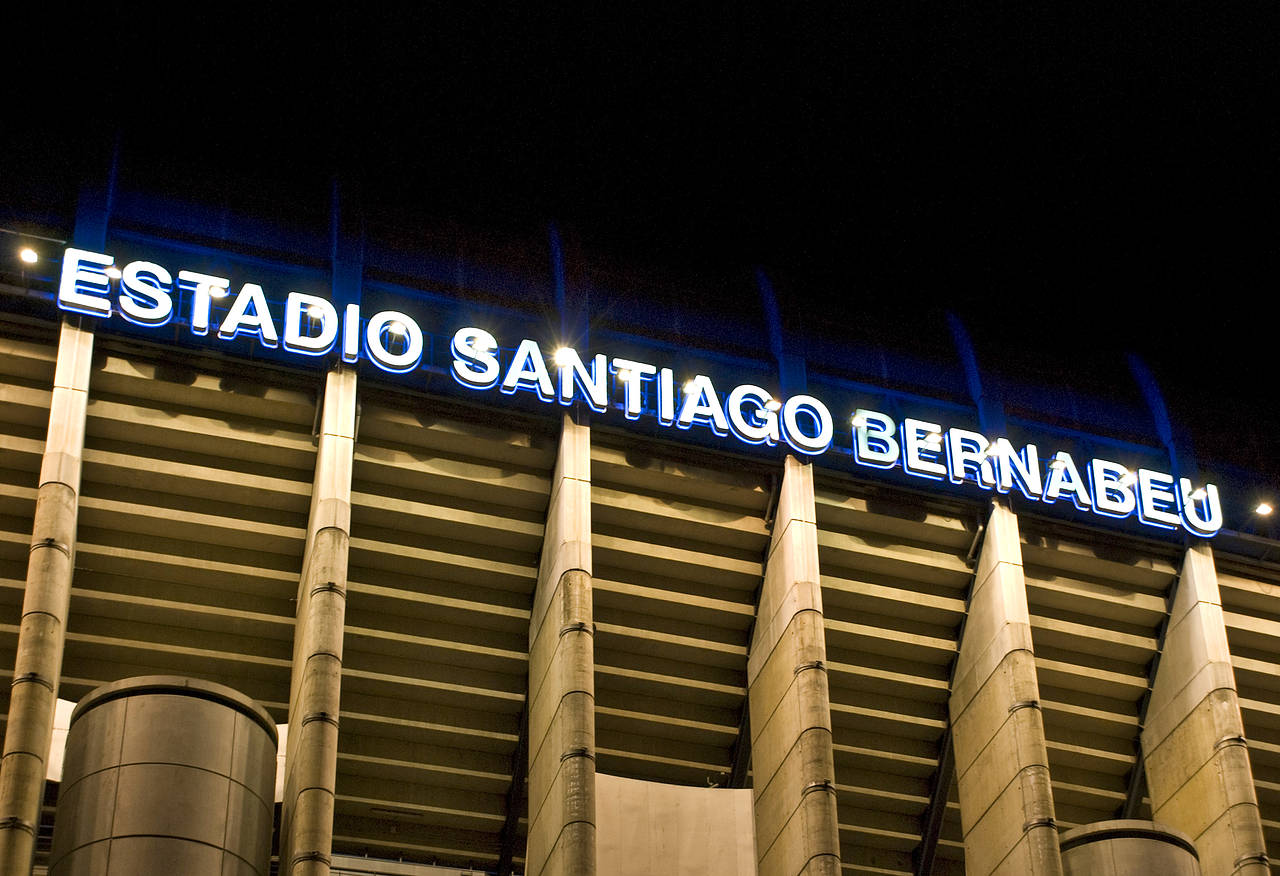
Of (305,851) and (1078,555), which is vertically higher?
(1078,555)

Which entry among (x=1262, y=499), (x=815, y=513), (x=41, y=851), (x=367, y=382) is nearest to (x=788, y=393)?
(x=815, y=513)

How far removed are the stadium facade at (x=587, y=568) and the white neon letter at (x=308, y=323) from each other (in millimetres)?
59

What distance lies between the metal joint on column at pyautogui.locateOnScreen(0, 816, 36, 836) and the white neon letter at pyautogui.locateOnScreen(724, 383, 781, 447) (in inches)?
652

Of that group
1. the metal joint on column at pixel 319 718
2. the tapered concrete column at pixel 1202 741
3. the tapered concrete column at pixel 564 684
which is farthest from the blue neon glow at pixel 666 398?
the tapered concrete column at pixel 1202 741

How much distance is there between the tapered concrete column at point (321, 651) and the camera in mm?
29062

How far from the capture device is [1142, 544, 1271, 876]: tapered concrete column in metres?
35.8

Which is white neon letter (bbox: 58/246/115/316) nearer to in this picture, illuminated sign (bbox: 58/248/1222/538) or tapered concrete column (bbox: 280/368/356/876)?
illuminated sign (bbox: 58/248/1222/538)

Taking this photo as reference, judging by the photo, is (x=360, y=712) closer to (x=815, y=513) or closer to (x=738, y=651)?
(x=738, y=651)

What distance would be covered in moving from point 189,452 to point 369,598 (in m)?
4.68

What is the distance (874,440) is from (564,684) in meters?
9.77

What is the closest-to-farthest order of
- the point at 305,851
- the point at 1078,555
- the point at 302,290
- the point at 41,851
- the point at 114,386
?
the point at 305,851
the point at 41,851
the point at 114,386
the point at 302,290
the point at 1078,555

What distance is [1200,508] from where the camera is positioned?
130 feet

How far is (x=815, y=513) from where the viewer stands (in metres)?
37.4

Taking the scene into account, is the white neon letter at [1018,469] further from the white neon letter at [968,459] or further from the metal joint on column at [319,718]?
the metal joint on column at [319,718]
